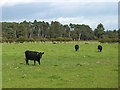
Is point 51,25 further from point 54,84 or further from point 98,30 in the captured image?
point 54,84

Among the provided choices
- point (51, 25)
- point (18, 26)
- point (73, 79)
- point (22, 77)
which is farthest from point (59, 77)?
point (51, 25)

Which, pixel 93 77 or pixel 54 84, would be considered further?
pixel 93 77

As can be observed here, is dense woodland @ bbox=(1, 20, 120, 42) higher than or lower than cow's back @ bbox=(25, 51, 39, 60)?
higher

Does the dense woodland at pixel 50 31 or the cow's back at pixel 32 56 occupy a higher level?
the dense woodland at pixel 50 31

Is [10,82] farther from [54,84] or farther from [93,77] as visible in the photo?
[93,77]

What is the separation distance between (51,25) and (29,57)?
13263 cm

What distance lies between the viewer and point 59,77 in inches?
649

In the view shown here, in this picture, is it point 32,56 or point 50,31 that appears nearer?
point 32,56

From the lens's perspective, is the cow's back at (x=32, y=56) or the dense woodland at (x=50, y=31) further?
the dense woodland at (x=50, y=31)

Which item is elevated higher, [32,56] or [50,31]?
[50,31]

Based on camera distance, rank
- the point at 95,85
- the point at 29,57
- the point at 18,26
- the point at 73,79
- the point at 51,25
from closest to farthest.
→ the point at 95,85 < the point at 73,79 < the point at 29,57 < the point at 18,26 < the point at 51,25

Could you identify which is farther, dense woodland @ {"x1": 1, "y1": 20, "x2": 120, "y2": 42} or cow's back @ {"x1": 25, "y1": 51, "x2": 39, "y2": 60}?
dense woodland @ {"x1": 1, "y1": 20, "x2": 120, "y2": 42}

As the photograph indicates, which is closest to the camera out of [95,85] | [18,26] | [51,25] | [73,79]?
[95,85]

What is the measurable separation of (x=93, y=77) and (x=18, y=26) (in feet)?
425
